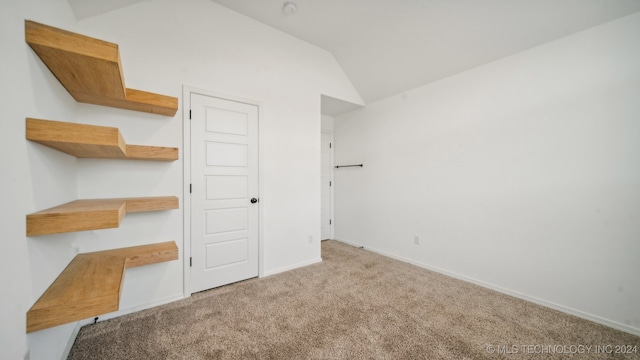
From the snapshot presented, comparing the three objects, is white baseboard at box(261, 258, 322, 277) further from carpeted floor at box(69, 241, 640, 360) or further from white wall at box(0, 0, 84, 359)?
white wall at box(0, 0, 84, 359)

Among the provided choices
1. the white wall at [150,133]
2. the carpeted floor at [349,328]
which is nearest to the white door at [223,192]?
the white wall at [150,133]

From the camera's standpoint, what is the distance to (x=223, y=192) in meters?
2.60

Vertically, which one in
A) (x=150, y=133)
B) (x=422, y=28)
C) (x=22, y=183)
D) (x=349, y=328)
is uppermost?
(x=422, y=28)

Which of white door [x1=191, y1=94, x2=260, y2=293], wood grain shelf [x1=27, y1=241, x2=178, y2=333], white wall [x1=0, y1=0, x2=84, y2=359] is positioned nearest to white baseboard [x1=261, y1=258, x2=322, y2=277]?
white door [x1=191, y1=94, x2=260, y2=293]

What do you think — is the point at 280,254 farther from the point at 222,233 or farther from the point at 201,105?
the point at 201,105

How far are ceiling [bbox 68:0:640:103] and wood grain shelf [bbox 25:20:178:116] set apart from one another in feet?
2.37

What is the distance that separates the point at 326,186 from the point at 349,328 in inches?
117

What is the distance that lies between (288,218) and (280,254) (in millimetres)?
483

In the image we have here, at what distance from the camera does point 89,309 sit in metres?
1.04

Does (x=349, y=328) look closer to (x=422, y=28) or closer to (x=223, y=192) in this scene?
(x=223, y=192)

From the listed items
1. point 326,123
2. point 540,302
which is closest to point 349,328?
point 540,302

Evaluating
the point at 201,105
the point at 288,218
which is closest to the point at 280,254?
the point at 288,218

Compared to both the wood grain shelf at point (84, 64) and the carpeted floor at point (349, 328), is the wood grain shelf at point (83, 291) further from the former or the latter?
the wood grain shelf at point (84, 64)

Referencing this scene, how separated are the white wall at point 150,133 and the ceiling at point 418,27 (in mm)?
247
